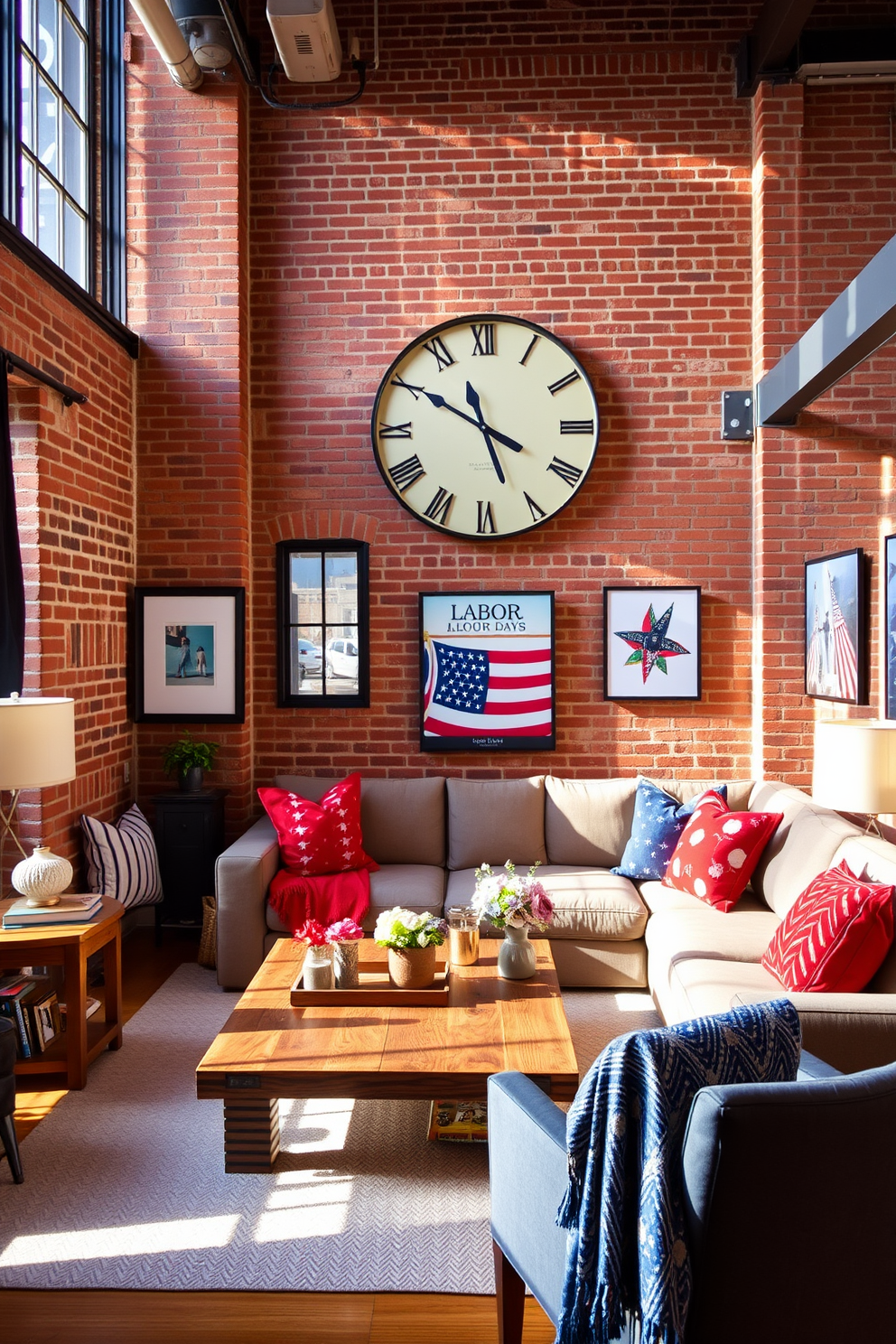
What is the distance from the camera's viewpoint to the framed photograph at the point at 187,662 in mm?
4855

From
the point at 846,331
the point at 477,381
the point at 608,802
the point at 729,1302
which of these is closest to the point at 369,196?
the point at 477,381

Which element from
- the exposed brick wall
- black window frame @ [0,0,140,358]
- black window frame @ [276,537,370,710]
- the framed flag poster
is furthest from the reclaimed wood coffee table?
black window frame @ [0,0,140,358]

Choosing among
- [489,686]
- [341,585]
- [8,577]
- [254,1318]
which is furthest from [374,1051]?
[341,585]

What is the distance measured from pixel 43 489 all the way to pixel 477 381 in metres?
2.20

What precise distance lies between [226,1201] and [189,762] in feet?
7.98

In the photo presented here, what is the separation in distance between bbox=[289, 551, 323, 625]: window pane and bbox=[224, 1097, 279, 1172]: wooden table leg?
275 centimetres

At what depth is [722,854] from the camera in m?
3.95

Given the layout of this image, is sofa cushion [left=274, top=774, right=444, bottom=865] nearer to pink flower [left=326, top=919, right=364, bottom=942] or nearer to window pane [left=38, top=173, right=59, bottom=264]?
pink flower [left=326, top=919, right=364, bottom=942]

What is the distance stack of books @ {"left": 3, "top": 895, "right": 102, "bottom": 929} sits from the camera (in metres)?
3.20

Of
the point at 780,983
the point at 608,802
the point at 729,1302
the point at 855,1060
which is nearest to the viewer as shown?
the point at 729,1302

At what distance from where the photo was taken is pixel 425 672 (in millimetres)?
4949

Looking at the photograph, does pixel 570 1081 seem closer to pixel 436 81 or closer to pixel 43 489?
pixel 43 489

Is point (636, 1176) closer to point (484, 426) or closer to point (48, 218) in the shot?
point (484, 426)

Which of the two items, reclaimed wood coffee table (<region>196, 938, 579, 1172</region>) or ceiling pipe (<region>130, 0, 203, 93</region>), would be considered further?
ceiling pipe (<region>130, 0, 203, 93</region>)
